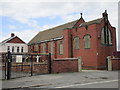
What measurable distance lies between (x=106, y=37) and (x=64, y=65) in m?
12.4

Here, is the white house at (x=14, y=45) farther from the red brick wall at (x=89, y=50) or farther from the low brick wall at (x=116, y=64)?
the low brick wall at (x=116, y=64)

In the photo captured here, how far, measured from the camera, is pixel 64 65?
1898 cm

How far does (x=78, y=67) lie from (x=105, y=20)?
40.2ft

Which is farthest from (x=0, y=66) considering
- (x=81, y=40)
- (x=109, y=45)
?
(x=109, y=45)

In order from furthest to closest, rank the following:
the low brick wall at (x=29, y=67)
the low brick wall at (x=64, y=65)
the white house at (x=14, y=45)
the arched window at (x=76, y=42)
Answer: the white house at (x=14, y=45) → the arched window at (x=76, y=42) → the low brick wall at (x=64, y=65) → the low brick wall at (x=29, y=67)

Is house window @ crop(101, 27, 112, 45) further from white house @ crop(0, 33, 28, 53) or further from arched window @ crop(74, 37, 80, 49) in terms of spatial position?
white house @ crop(0, 33, 28, 53)

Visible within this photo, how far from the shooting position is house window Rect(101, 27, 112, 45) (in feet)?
92.0

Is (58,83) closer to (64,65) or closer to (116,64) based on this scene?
(64,65)

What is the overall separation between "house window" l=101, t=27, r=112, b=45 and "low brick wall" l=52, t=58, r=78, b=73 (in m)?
9.81

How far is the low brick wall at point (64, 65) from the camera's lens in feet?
59.8

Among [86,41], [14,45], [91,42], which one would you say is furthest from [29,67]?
[14,45]

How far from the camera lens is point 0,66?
1709cm

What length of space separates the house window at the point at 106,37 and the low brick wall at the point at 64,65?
386 inches

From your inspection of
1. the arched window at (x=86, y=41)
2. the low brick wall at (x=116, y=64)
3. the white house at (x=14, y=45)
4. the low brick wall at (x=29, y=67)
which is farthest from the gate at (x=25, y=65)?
the white house at (x=14, y=45)
